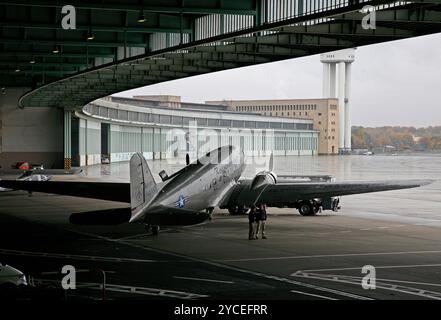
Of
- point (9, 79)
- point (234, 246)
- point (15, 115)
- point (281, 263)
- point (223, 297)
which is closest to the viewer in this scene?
point (223, 297)

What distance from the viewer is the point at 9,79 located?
85.2 m

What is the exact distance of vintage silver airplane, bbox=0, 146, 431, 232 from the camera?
103 feet

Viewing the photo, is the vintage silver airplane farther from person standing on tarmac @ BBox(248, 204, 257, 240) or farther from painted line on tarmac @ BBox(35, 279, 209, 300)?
painted line on tarmac @ BBox(35, 279, 209, 300)

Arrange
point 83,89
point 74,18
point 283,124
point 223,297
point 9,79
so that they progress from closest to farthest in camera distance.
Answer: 1. point 223,297
2. point 74,18
3. point 83,89
4. point 9,79
5. point 283,124

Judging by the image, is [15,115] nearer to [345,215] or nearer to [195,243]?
[345,215]

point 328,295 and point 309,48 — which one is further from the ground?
point 309,48

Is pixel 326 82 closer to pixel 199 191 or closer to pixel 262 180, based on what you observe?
pixel 262 180

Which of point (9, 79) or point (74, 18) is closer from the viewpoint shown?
point (74, 18)

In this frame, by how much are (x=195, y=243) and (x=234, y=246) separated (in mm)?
2039

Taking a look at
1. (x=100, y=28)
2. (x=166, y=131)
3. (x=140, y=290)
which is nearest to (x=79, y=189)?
(x=100, y=28)

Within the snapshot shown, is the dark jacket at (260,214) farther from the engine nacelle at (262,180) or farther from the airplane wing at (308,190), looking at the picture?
the engine nacelle at (262,180)

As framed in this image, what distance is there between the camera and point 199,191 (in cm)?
3672

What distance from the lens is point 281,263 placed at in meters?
25.9

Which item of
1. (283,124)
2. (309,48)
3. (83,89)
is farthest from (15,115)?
(309,48)
